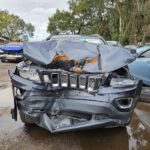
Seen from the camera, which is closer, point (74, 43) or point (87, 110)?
point (87, 110)

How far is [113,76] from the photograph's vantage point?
429cm

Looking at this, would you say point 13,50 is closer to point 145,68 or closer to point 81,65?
point 145,68

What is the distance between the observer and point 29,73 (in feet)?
14.4

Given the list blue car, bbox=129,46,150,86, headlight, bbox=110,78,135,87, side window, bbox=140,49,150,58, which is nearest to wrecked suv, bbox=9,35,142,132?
headlight, bbox=110,78,135,87

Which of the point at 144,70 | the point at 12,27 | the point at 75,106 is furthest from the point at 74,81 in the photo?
the point at 12,27

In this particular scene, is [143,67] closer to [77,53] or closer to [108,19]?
[77,53]

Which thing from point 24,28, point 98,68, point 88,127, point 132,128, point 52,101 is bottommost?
point 24,28

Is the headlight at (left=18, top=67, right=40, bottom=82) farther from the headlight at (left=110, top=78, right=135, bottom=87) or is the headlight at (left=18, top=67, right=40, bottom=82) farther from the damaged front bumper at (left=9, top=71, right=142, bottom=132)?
the headlight at (left=110, top=78, right=135, bottom=87)

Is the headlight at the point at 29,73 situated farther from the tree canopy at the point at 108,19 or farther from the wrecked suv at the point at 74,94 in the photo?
the tree canopy at the point at 108,19

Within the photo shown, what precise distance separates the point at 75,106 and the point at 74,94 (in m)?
0.16

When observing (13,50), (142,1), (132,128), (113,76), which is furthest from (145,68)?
(142,1)

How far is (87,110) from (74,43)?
1.65m

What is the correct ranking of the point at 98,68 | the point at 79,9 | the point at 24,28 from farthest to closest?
the point at 24,28 → the point at 79,9 → the point at 98,68

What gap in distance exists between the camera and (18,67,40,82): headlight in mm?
4246
